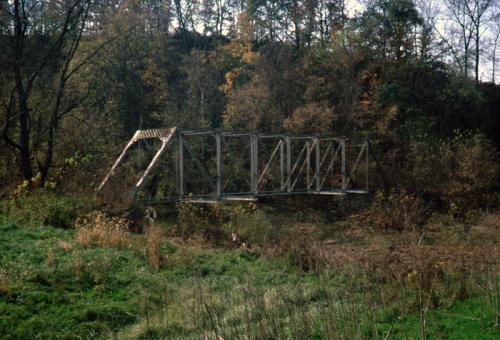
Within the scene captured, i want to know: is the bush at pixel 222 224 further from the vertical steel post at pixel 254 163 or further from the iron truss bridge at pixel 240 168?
the vertical steel post at pixel 254 163

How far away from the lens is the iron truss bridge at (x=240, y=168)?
17016 millimetres

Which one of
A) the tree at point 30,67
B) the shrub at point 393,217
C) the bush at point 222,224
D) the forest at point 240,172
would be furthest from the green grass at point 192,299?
the tree at point 30,67

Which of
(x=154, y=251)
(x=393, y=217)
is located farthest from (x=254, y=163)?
(x=154, y=251)

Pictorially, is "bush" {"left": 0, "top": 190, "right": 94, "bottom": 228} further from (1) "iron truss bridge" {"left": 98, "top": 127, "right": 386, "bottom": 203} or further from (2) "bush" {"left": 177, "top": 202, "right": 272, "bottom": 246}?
(2) "bush" {"left": 177, "top": 202, "right": 272, "bottom": 246}

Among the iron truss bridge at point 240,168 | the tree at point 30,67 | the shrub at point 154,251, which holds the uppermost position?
the tree at point 30,67

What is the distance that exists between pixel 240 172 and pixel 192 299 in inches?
580

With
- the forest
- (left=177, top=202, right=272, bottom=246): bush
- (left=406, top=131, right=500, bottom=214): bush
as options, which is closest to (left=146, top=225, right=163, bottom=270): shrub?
the forest

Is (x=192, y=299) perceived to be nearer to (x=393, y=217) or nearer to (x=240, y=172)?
(x=393, y=217)

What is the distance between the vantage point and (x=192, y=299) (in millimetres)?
7984

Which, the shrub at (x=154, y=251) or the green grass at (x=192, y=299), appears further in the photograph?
the shrub at (x=154, y=251)

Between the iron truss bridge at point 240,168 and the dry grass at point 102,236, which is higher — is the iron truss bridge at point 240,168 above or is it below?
above

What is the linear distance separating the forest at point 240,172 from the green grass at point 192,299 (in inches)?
1.7

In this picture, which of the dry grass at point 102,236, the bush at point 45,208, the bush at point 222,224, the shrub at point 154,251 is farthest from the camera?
the bush at point 45,208

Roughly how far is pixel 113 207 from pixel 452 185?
42.1ft
